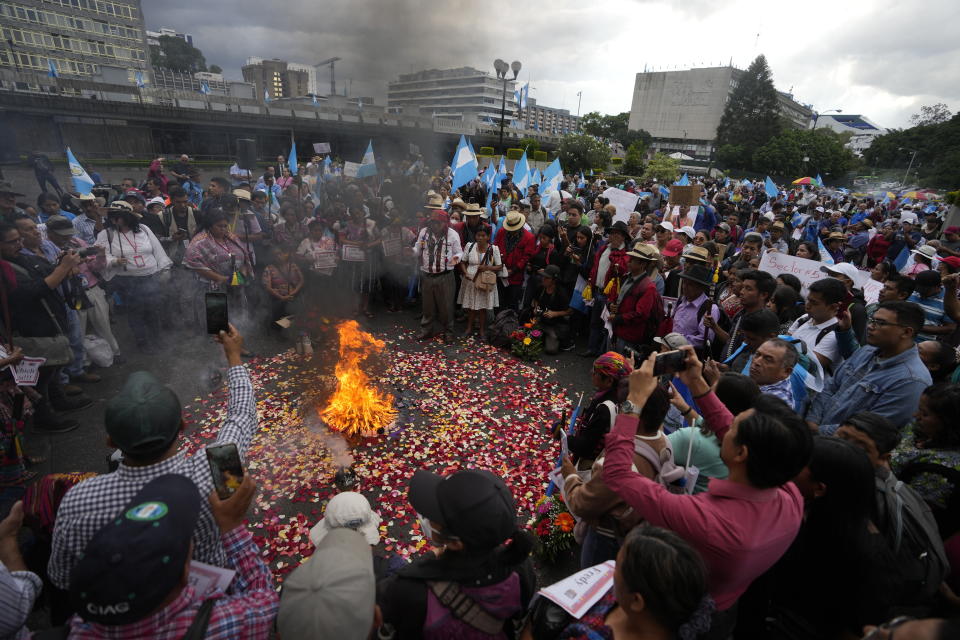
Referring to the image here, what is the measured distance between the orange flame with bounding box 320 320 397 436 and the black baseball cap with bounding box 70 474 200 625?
408 cm

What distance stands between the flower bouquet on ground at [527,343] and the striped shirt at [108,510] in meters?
6.22

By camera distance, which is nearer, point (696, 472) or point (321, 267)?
point (696, 472)

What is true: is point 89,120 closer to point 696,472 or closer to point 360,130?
point 360,130

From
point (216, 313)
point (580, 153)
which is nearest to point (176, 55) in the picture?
point (580, 153)

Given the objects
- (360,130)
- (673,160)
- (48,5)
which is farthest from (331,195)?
(48,5)

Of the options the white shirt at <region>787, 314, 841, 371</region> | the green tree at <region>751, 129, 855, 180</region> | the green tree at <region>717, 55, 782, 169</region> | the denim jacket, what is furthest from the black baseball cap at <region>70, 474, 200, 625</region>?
the green tree at <region>717, 55, 782, 169</region>

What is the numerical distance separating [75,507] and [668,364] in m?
3.02

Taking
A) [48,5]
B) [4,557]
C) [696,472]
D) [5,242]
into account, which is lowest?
[4,557]

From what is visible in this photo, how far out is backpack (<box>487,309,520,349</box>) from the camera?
338 inches

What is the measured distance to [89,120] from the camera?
28094 mm

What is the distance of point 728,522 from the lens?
6.68ft

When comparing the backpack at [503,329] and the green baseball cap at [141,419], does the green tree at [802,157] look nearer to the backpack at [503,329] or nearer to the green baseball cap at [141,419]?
the backpack at [503,329]

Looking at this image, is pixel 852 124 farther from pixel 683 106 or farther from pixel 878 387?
pixel 878 387

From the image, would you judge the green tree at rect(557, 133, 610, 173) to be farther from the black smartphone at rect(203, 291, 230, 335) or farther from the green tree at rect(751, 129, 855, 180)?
the black smartphone at rect(203, 291, 230, 335)
